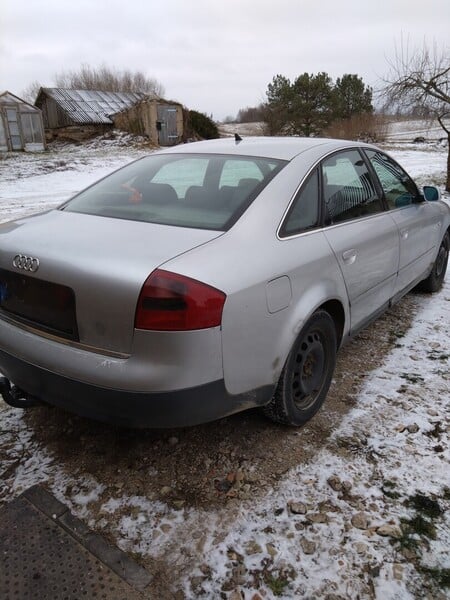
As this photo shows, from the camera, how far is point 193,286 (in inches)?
69.7

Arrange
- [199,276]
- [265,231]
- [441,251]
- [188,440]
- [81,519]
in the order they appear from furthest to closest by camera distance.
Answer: [441,251]
[188,440]
[265,231]
[81,519]
[199,276]

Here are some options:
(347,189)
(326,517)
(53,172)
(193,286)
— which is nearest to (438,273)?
(347,189)

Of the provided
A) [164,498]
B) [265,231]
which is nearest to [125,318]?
[265,231]

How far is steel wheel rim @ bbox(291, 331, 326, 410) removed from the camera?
2.47m

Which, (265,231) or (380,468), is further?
(380,468)

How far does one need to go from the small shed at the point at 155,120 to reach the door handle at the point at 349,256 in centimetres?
2769

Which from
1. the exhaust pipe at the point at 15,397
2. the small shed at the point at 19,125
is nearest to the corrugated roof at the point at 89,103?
the small shed at the point at 19,125

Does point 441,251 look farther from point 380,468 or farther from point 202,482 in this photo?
point 202,482

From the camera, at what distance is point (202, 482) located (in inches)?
88.3

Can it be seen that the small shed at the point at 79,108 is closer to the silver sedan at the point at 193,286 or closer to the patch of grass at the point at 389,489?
the silver sedan at the point at 193,286

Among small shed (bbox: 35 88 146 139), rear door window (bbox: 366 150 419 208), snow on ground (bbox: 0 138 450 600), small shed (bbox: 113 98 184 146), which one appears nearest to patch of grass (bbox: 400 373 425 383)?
snow on ground (bbox: 0 138 450 600)

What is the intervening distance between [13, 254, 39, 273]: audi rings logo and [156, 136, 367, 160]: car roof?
1.36 metres

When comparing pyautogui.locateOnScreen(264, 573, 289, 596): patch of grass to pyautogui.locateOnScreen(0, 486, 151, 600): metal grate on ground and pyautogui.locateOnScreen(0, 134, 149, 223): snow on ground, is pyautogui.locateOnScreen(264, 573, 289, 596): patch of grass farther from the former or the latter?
pyautogui.locateOnScreen(0, 134, 149, 223): snow on ground

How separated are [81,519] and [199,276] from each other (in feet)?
3.94
